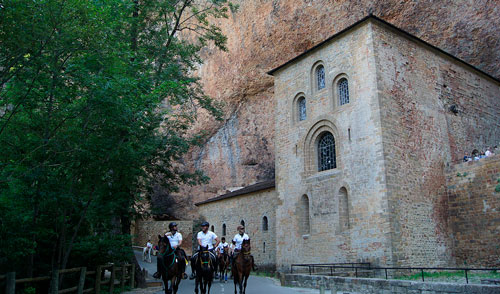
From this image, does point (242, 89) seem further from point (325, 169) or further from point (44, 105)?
point (44, 105)

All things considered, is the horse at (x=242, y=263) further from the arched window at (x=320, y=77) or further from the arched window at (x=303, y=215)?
the arched window at (x=320, y=77)

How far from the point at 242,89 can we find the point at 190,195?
39.1ft

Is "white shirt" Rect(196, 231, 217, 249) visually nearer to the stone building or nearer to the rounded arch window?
the stone building

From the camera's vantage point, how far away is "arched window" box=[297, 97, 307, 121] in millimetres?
21739

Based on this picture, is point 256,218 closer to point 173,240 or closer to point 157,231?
point 157,231

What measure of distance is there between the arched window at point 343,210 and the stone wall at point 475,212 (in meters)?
4.92

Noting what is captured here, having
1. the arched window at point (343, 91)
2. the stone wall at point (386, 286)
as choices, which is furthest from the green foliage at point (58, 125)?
the arched window at point (343, 91)

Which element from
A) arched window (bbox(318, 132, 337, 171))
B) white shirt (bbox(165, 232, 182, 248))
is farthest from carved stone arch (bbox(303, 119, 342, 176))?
white shirt (bbox(165, 232, 182, 248))

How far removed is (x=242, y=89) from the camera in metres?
35.7

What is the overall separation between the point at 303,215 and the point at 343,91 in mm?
6640

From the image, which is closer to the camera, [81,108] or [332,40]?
[81,108]

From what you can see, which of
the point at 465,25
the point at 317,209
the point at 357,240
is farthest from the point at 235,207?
the point at 465,25

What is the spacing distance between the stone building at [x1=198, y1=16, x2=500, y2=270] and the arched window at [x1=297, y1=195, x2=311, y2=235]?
6 centimetres

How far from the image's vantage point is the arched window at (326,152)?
19641 mm
